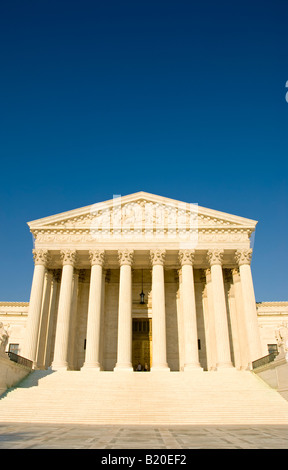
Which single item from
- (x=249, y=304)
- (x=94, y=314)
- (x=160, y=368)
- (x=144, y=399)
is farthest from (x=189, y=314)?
(x=144, y=399)

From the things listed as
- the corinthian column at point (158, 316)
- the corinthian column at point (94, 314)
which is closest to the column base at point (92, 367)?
the corinthian column at point (94, 314)

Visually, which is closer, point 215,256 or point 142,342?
point 215,256

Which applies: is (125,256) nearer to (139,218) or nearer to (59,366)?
(139,218)

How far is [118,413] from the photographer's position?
19281 millimetres

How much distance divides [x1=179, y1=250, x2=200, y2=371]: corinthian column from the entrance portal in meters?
6.58

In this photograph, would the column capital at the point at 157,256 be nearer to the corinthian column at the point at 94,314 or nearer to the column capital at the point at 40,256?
the corinthian column at the point at 94,314

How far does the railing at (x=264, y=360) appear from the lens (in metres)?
25.1

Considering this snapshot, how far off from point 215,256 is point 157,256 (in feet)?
18.4

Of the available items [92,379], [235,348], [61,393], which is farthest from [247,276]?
[61,393]

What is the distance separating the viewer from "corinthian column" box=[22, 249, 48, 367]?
29716 mm

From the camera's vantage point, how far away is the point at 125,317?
30.6m

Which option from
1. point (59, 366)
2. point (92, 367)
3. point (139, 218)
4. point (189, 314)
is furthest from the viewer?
point (139, 218)

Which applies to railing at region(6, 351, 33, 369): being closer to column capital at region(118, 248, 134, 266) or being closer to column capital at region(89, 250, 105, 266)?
column capital at region(89, 250, 105, 266)
